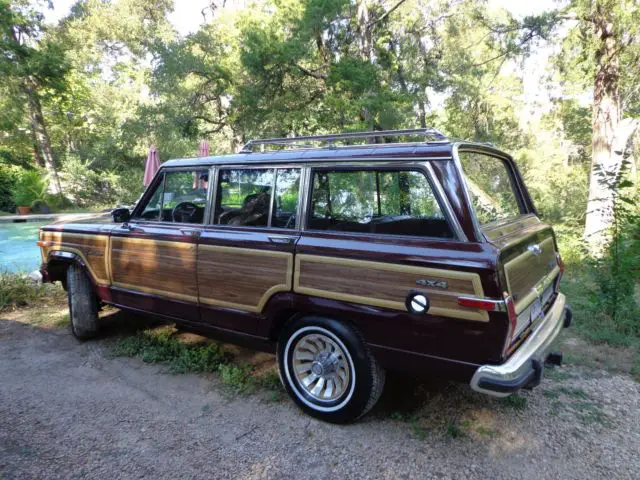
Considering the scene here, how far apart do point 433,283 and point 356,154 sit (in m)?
1.03

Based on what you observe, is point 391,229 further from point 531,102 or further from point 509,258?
point 531,102

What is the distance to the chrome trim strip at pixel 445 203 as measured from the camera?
8.14ft

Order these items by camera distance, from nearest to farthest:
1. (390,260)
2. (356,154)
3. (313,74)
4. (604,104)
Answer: (390,260), (356,154), (604,104), (313,74)

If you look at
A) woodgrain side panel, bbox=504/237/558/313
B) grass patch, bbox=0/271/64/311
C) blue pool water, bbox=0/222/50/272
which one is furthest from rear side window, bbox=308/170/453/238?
blue pool water, bbox=0/222/50/272

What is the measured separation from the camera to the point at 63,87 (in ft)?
66.3

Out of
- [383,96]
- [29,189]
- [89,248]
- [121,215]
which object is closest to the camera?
[121,215]

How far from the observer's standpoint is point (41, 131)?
21.1 meters

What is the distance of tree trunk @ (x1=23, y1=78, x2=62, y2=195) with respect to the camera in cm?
2000

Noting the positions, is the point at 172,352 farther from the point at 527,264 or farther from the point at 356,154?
the point at 527,264

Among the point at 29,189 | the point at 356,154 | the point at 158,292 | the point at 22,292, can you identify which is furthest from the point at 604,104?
the point at 29,189

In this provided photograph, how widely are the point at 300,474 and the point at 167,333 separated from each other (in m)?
2.68

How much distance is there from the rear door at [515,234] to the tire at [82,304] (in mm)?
3957

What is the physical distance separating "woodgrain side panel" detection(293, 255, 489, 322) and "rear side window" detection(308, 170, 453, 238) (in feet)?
1.08

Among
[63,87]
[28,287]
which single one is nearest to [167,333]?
[28,287]
